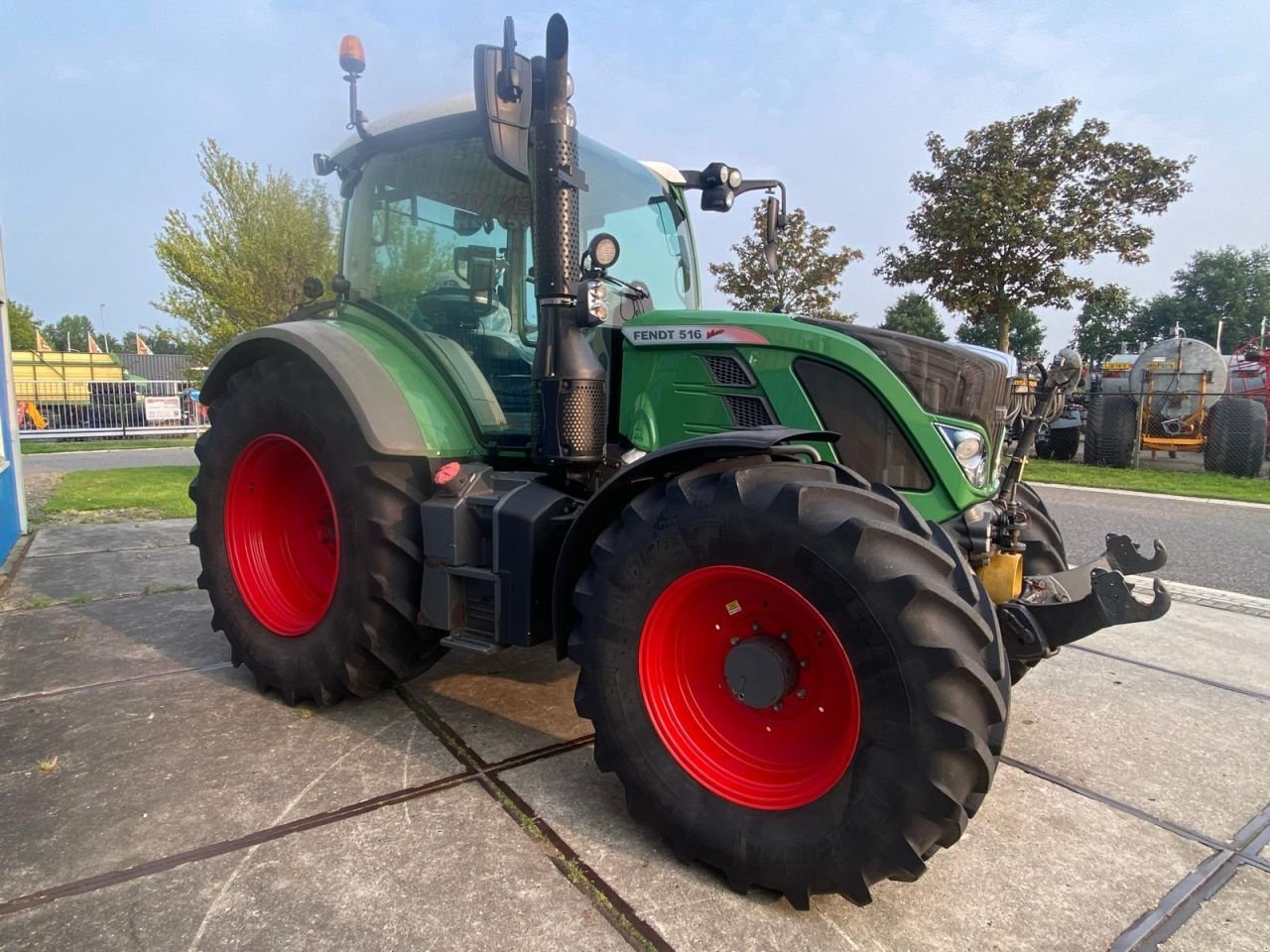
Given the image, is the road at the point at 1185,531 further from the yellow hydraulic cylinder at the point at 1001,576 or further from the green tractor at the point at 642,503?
the yellow hydraulic cylinder at the point at 1001,576

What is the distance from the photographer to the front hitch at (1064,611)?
2359 millimetres

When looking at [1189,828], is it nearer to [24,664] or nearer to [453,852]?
[453,852]

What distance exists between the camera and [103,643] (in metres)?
4.11

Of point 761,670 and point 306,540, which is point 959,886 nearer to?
point 761,670

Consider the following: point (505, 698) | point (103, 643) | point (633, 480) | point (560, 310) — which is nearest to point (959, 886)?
point (633, 480)

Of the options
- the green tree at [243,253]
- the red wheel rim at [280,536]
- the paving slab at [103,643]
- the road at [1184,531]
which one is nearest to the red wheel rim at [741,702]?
the red wheel rim at [280,536]

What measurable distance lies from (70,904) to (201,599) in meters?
3.34

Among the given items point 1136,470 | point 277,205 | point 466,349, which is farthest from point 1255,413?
point 277,205

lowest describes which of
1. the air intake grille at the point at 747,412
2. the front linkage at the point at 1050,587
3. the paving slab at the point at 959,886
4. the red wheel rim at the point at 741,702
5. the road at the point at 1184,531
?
the paving slab at the point at 959,886

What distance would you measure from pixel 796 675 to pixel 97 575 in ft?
18.3

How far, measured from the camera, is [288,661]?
128 inches

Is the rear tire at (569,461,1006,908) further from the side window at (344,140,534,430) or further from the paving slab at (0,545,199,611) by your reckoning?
the paving slab at (0,545,199,611)

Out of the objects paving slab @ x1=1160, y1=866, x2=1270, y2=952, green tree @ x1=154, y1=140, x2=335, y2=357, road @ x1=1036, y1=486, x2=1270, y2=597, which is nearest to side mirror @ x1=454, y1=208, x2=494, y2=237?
Answer: paving slab @ x1=1160, y1=866, x2=1270, y2=952

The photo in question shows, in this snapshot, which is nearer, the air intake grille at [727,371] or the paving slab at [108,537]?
the air intake grille at [727,371]
